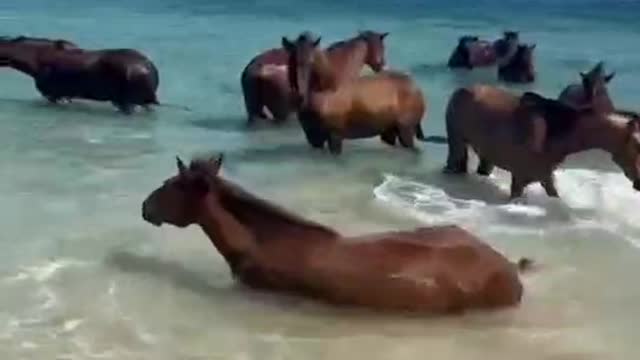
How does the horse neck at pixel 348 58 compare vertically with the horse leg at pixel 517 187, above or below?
above

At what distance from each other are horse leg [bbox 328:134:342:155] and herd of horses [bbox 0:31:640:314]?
0.02m

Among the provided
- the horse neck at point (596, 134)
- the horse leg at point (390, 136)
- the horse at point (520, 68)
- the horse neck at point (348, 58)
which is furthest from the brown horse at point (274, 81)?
the horse at point (520, 68)

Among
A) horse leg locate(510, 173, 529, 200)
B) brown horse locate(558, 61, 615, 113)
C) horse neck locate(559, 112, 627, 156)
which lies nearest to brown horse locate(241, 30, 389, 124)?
brown horse locate(558, 61, 615, 113)

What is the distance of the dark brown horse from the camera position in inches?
499

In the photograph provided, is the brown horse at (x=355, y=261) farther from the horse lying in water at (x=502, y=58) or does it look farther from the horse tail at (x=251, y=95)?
the horse lying in water at (x=502, y=58)

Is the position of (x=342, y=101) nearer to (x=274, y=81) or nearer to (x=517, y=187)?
(x=274, y=81)

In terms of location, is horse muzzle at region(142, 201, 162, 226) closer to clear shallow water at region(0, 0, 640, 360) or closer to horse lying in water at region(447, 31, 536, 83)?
clear shallow water at region(0, 0, 640, 360)

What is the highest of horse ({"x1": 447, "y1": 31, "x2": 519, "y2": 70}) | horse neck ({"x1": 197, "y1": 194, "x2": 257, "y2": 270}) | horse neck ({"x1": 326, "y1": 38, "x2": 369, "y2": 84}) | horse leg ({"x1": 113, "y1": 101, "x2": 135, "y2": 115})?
horse neck ({"x1": 197, "y1": 194, "x2": 257, "y2": 270})

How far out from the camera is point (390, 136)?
434 inches

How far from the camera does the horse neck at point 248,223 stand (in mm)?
6500

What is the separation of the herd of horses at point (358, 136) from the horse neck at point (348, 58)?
2cm

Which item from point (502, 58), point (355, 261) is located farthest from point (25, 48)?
point (355, 261)

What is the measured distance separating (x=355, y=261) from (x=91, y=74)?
700cm

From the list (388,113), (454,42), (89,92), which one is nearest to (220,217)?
(388,113)
